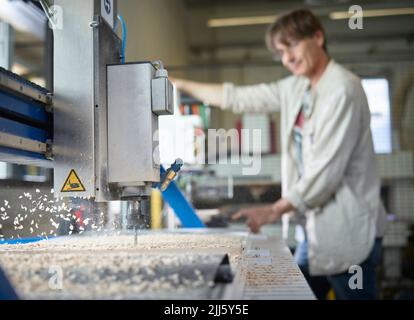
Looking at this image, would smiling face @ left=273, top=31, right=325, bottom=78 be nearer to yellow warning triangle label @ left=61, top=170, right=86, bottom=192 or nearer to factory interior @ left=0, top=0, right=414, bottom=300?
factory interior @ left=0, top=0, right=414, bottom=300

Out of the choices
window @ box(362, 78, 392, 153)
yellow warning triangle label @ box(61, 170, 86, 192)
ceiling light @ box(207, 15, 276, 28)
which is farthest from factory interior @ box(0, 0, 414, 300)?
ceiling light @ box(207, 15, 276, 28)

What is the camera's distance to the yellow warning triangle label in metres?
0.85

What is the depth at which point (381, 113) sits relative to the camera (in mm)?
3453

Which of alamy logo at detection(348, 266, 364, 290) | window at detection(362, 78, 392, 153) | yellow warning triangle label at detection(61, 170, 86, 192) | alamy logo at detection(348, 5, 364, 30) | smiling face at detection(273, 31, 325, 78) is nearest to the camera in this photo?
yellow warning triangle label at detection(61, 170, 86, 192)

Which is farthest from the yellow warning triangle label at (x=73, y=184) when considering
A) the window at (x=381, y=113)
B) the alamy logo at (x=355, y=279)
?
the window at (x=381, y=113)

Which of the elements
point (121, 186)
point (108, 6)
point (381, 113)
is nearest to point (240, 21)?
point (381, 113)

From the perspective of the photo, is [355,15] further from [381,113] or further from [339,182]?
[381,113]

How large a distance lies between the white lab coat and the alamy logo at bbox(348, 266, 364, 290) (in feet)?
0.24

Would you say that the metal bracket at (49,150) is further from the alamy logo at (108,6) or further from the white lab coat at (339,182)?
the white lab coat at (339,182)

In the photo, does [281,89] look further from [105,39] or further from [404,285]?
[404,285]

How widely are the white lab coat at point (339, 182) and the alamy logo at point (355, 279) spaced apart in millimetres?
74

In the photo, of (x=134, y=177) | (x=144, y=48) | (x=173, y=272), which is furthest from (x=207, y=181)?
(x=173, y=272)

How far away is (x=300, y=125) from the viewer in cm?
182
